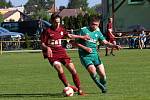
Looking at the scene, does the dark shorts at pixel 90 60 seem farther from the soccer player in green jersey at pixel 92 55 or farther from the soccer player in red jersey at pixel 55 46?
the soccer player in red jersey at pixel 55 46

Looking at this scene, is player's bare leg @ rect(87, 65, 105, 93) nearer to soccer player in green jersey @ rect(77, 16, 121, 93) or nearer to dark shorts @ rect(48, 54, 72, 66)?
soccer player in green jersey @ rect(77, 16, 121, 93)

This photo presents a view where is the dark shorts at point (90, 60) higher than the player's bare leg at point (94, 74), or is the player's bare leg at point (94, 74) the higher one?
the dark shorts at point (90, 60)

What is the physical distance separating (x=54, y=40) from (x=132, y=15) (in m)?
51.2

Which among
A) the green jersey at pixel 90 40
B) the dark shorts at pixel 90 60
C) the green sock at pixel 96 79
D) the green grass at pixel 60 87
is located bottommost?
the green grass at pixel 60 87

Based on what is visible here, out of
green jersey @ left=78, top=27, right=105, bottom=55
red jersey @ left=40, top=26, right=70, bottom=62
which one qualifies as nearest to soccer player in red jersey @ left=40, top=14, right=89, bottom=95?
red jersey @ left=40, top=26, right=70, bottom=62

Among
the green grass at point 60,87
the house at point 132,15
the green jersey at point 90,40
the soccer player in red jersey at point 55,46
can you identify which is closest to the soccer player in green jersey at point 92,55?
the green jersey at point 90,40

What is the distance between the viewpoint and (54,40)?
13.0m

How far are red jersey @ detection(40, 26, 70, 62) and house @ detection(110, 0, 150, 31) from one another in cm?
4941

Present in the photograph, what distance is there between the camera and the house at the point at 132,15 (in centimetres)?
6272

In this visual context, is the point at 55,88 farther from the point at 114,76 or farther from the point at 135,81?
the point at 114,76

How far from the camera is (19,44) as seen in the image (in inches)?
2095

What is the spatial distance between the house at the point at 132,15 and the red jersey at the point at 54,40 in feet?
162

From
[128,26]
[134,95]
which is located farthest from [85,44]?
[128,26]

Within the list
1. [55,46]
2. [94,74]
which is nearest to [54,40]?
[55,46]
